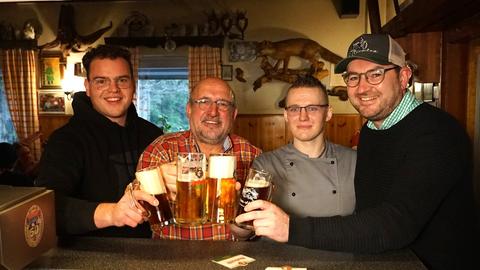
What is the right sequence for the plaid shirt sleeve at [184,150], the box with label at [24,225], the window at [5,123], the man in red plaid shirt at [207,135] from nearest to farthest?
the box with label at [24,225], the plaid shirt sleeve at [184,150], the man in red plaid shirt at [207,135], the window at [5,123]

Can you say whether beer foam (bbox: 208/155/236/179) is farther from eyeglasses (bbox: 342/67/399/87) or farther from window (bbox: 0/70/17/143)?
window (bbox: 0/70/17/143)

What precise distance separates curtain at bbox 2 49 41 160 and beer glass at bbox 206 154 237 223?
22.5 ft

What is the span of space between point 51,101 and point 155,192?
22.4 ft

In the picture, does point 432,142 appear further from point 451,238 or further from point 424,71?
point 424,71

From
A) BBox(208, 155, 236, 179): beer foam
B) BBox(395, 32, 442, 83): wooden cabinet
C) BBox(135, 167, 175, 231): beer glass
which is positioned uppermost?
BBox(395, 32, 442, 83): wooden cabinet

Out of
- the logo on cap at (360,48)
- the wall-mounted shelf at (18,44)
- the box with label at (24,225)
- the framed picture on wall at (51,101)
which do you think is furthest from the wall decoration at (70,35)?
the box with label at (24,225)

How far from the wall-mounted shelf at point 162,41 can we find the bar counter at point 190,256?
18.4 ft

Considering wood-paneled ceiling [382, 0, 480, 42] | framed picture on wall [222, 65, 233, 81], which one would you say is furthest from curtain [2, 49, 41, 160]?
wood-paneled ceiling [382, 0, 480, 42]

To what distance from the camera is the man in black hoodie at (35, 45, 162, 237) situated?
1888 mm

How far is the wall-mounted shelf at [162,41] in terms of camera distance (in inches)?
269

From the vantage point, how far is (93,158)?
2025 millimetres

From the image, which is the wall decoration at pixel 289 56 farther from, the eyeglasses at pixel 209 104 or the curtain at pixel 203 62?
the eyeglasses at pixel 209 104

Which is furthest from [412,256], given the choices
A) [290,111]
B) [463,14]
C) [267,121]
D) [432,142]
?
[267,121]

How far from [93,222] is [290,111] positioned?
0.97m
